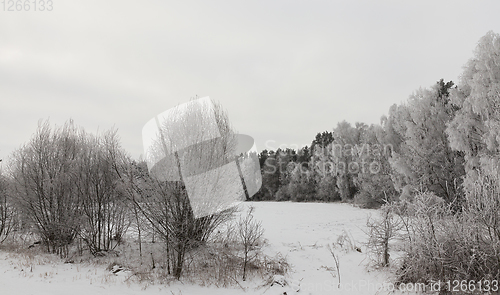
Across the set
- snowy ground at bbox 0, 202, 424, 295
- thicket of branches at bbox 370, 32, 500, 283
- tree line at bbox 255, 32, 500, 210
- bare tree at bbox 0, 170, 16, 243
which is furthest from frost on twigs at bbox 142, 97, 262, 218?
bare tree at bbox 0, 170, 16, 243

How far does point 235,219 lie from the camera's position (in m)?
10.7

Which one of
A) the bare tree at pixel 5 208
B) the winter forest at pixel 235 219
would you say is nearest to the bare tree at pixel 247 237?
the winter forest at pixel 235 219

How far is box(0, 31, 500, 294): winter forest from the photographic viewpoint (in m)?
6.22

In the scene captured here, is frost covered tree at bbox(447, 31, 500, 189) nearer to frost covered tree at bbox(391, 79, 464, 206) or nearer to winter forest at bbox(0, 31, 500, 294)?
winter forest at bbox(0, 31, 500, 294)

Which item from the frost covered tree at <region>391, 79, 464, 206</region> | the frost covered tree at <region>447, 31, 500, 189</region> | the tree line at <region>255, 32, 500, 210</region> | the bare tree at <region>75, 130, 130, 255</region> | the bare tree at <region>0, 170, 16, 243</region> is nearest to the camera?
the bare tree at <region>75, 130, 130, 255</region>

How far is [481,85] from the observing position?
14.7m

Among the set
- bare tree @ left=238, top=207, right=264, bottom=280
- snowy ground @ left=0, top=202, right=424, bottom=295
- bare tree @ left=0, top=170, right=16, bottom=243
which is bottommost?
snowy ground @ left=0, top=202, right=424, bottom=295

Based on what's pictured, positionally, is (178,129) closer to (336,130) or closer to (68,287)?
(68,287)

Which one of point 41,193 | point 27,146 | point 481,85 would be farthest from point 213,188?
point 481,85

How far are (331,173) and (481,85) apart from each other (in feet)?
99.0

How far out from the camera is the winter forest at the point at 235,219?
6.22 meters

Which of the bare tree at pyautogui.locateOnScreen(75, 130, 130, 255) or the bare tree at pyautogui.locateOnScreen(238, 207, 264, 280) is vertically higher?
the bare tree at pyautogui.locateOnScreen(75, 130, 130, 255)

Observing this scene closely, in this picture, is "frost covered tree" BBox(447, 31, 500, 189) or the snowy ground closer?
the snowy ground

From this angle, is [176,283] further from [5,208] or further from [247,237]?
[5,208]
